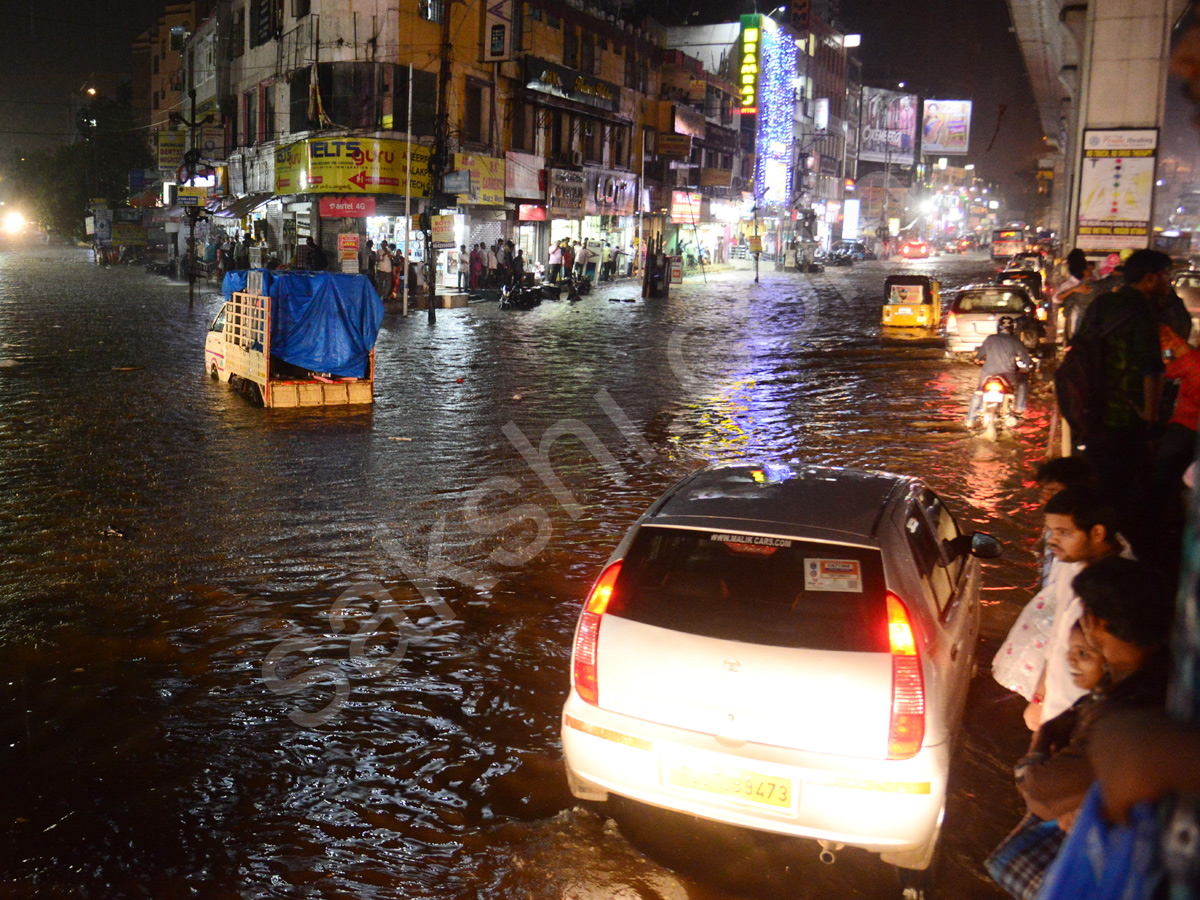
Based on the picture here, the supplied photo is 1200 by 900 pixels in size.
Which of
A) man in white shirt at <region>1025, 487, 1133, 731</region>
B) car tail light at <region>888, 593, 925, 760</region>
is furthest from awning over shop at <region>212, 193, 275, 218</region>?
man in white shirt at <region>1025, 487, 1133, 731</region>

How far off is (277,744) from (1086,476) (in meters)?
3.76

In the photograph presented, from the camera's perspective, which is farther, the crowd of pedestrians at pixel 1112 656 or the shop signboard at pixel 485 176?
the shop signboard at pixel 485 176

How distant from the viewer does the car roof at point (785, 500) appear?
160 inches

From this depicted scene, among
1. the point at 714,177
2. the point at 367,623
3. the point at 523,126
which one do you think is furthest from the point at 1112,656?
the point at 714,177

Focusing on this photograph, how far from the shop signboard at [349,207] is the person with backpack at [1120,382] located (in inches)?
1135

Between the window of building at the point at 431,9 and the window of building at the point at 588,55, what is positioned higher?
the window of building at the point at 588,55

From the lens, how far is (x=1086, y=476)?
13.4 feet

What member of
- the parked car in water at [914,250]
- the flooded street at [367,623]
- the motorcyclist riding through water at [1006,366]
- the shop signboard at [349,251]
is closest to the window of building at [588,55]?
the shop signboard at [349,251]

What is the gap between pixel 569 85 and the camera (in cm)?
4188

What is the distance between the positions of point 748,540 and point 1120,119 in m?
15.1

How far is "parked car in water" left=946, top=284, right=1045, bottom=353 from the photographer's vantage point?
2005cm

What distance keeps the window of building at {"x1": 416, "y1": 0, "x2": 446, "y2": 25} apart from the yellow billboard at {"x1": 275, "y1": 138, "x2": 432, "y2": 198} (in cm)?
461

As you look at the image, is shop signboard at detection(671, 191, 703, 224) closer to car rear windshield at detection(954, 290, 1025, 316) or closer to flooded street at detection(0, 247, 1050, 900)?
car rear windshield at detection(954, 290, 1025, 316)

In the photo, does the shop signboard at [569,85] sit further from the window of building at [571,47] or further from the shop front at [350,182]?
the shop front at [350,182]
